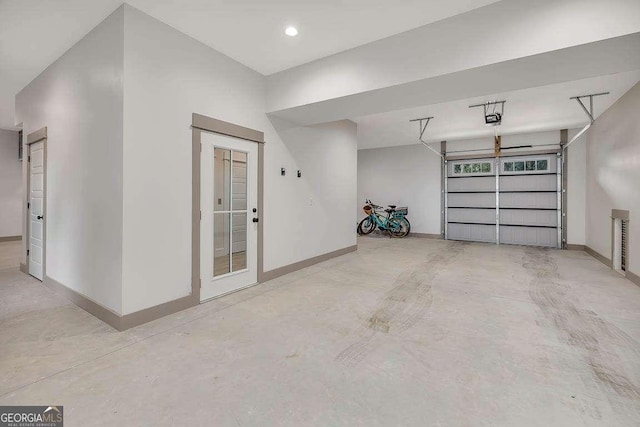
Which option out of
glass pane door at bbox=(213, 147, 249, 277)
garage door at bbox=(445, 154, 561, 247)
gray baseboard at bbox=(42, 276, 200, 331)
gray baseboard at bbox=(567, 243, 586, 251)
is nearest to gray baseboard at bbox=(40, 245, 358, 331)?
gray baseboard at bbox=(42, 276, 200, 331)

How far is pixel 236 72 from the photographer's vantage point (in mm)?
3611

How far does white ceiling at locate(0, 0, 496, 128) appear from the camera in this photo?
2598mm

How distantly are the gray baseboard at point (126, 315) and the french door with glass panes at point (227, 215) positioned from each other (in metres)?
0.29

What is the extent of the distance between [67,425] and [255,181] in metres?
2.89

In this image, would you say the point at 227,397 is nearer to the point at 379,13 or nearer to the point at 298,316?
the point at 298,316

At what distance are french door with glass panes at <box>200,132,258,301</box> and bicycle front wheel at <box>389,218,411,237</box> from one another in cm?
584

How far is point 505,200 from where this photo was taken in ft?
24.9

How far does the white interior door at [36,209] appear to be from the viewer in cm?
393

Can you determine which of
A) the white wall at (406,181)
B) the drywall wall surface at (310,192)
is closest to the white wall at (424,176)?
A: the white wall at (406,181)

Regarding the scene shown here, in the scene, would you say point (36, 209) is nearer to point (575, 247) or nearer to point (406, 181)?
point (406, 181)

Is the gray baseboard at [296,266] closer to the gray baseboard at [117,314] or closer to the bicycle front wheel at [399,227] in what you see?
the gray baseboard at [117,314]

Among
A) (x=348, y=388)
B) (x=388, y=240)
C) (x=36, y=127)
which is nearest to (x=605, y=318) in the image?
(x=348, y=388)

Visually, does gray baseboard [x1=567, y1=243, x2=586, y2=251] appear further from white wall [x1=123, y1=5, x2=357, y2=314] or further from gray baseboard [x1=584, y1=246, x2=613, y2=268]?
white wall [x1=123, y1=5, x2=357, y2=314]

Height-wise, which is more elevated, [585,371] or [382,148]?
[382,148]
